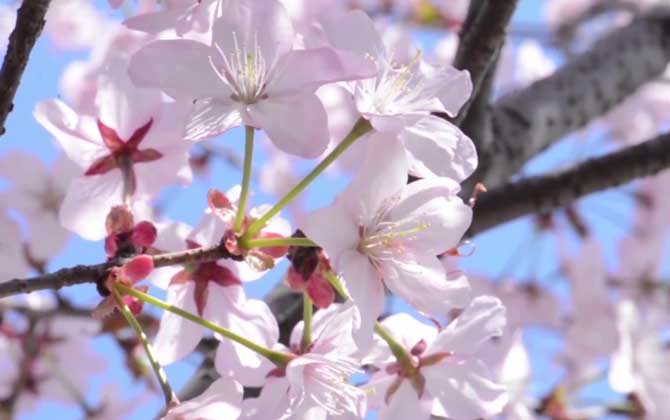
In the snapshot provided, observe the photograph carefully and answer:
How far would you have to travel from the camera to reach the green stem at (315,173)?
925 millimetres

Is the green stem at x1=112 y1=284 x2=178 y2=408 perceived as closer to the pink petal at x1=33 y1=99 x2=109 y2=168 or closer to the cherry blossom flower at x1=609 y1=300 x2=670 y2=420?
the pink petal at x1=33 y1=99 x2=109 y2=168

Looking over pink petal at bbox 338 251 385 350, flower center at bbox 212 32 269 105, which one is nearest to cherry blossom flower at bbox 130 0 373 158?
flower center at bbox 212 32 269 105

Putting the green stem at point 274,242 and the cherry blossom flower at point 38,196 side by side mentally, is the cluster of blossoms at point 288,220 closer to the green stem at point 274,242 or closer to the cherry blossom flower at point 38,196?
the green stem at point 274,242

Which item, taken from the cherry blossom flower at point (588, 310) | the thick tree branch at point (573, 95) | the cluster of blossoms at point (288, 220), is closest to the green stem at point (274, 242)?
the cluster of blossoms at point (288, 220)

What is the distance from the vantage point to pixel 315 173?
0.92 metres

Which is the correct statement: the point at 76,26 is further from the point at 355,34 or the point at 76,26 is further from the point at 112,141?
the point at 355,34

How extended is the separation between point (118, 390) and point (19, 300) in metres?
0.32

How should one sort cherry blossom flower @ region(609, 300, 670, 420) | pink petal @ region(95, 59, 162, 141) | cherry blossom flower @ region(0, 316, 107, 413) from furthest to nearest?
1. cherry blossom flower @ region(0, 316, 107, 413)
2. cherry blossom flower @ region(609, 300, 670, 420)
3. pink petal @ region(95, 59, 162, 141)

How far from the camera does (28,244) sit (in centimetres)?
178

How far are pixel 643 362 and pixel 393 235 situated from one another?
138 centimetres

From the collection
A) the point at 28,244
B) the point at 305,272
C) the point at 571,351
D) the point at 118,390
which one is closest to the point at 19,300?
the point at 118,390

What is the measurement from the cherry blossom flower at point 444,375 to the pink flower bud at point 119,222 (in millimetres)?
281

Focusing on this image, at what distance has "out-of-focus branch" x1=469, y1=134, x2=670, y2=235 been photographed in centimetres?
161

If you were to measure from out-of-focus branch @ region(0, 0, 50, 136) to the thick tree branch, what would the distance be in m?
0.88
